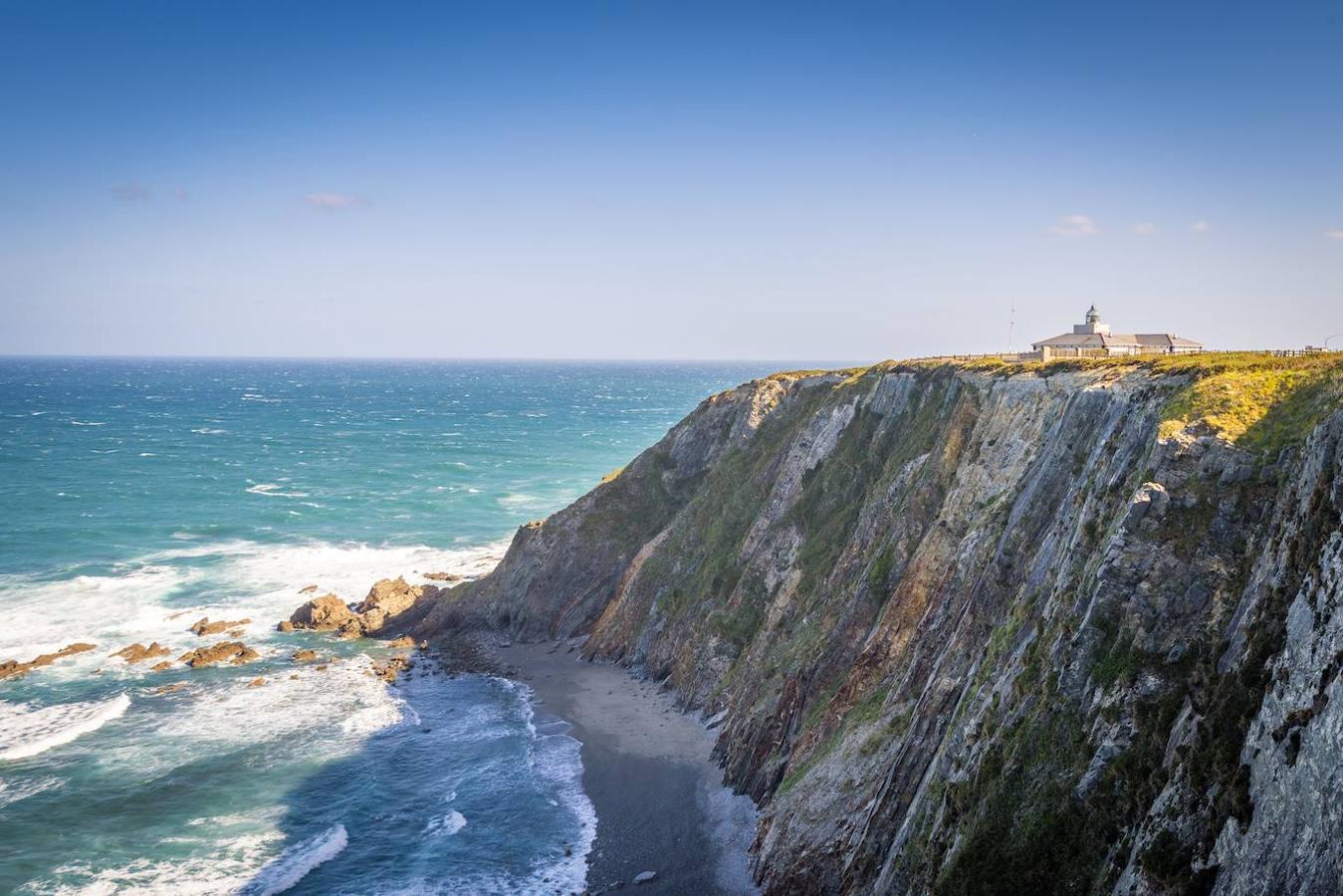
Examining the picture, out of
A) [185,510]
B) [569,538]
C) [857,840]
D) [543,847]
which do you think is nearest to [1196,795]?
[857,840]

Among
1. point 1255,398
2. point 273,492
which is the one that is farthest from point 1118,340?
point 273,492

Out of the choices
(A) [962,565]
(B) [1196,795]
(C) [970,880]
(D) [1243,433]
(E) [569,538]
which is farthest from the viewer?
(E) [569,538]

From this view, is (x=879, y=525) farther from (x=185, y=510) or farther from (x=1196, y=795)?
(x=185, y=510)

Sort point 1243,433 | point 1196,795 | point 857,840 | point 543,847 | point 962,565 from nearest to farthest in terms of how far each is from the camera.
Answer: point 1196,795 < point 1243,433 < point 857,840 < point 962,565 < point 543,847

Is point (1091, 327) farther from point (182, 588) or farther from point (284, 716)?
point (182, 588)

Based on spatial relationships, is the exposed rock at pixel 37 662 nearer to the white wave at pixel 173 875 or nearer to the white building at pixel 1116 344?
the white wave at pixel 173 875

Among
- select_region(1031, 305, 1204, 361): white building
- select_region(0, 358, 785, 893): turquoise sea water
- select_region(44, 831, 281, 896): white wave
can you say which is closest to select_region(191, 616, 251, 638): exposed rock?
select_region(0, 358, 785, 893): turquoise sea water
